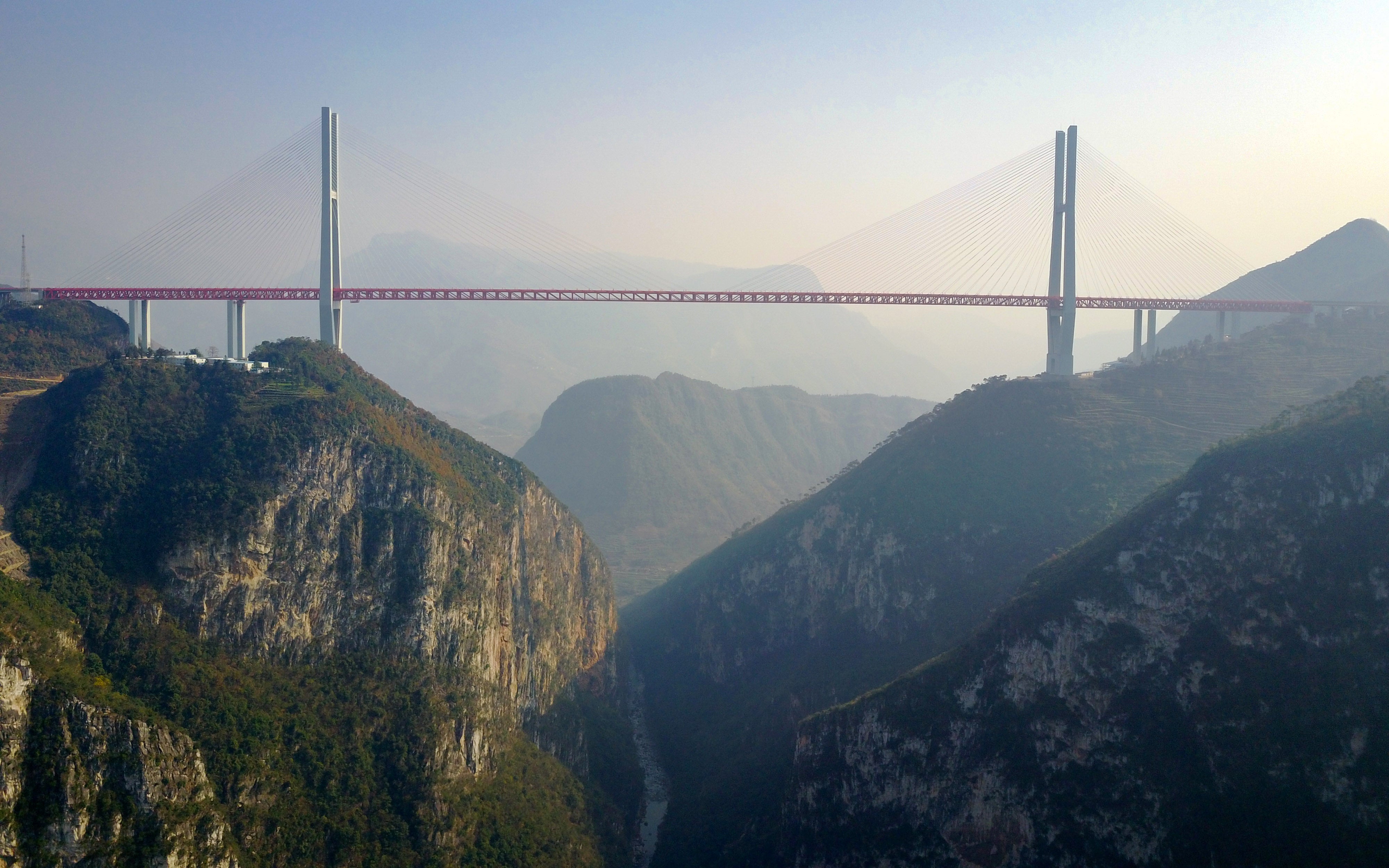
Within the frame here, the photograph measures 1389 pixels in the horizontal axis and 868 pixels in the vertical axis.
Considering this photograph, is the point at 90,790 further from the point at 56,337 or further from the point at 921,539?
the point at 921,539

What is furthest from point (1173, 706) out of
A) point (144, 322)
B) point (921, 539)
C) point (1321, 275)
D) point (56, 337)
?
point (1321, 275)

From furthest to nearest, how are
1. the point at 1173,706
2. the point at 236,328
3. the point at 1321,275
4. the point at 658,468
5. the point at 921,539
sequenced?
1. the point at 658,468
2. the point at 1321,275
3. the point at 236,328
4. the point at 921,539
5. the point at 1173,706

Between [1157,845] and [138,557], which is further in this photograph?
[138,557]

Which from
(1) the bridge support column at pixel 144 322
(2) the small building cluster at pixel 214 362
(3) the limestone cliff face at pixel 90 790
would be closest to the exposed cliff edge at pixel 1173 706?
(3) the limestone cliff face at pixel 90 790

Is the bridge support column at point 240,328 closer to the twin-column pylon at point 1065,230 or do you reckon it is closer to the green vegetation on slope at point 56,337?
the green vegetation on slope at point 56,337

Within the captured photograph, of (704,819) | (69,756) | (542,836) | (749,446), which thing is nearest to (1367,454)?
(704,819)

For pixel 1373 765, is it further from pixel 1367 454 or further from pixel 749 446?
pixel 749 446

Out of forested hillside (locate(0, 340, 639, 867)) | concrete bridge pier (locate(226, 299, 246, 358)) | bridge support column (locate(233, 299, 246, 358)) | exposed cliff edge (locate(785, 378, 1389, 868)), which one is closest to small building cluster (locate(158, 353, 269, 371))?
forested hillside (locate(0, 340, 639, 867))
